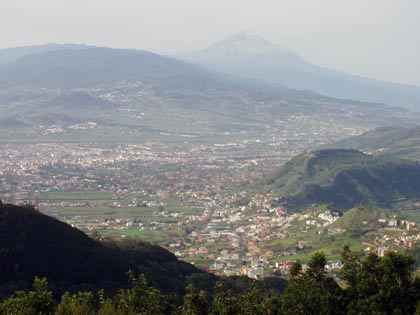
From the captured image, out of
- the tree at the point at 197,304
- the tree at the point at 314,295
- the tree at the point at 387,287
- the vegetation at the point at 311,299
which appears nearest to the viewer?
the vegetation at the point at 311,299

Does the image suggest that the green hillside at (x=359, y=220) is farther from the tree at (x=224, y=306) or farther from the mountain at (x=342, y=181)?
the tree at (x=224, y=306)

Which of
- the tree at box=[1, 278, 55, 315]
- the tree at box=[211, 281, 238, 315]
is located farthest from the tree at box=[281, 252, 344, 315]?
the tree at box=[1, 278, 55, 315]

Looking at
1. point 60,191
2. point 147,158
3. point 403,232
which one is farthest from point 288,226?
point 147,158

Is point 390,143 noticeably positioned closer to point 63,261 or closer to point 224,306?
point 63,261

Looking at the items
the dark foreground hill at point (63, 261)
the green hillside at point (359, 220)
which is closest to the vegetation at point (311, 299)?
the dark foreground hill at point (63, 261)

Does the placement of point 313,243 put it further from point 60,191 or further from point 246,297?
point 60,191
